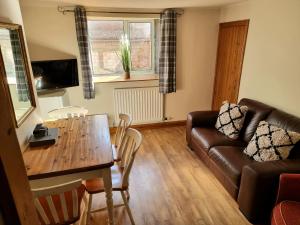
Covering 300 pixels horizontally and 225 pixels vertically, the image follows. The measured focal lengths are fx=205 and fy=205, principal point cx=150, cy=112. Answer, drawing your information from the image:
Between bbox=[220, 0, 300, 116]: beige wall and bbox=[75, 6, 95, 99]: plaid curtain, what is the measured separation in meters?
2.44

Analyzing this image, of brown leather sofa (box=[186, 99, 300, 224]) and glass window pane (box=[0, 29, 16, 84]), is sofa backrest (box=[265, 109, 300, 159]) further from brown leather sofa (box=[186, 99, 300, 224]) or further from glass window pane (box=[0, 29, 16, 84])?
glass window pane (box=[0, 29, 16, 84])

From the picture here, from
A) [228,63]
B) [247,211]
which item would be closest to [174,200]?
[247,211]

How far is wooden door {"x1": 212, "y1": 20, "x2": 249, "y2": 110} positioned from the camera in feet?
10.7

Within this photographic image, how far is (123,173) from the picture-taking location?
1759 millimetres

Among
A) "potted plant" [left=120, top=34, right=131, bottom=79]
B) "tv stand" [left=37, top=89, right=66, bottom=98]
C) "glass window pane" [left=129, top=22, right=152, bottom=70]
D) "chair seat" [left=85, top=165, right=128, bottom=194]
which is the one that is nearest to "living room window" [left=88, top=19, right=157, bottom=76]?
"glass window pane" [left=129, top=22, right=152, bottom=70]

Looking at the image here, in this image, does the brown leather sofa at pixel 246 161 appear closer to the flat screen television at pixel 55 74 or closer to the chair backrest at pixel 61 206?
the chair backrest at pixel 61 206

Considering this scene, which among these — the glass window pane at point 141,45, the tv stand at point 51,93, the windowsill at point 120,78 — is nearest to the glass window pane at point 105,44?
the windowsill at point 120,78

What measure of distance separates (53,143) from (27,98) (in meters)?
0.54

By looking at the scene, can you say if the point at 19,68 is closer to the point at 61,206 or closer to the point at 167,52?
the point at 61,206

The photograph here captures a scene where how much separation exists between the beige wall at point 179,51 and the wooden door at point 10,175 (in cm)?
309

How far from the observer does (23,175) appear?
2.05 feet

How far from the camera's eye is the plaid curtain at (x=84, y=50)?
312 cm

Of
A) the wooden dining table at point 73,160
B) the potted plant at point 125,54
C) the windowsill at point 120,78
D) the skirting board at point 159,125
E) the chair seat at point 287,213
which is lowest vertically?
the skirting board at point 159,125

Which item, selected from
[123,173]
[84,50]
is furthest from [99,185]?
[84,50]
